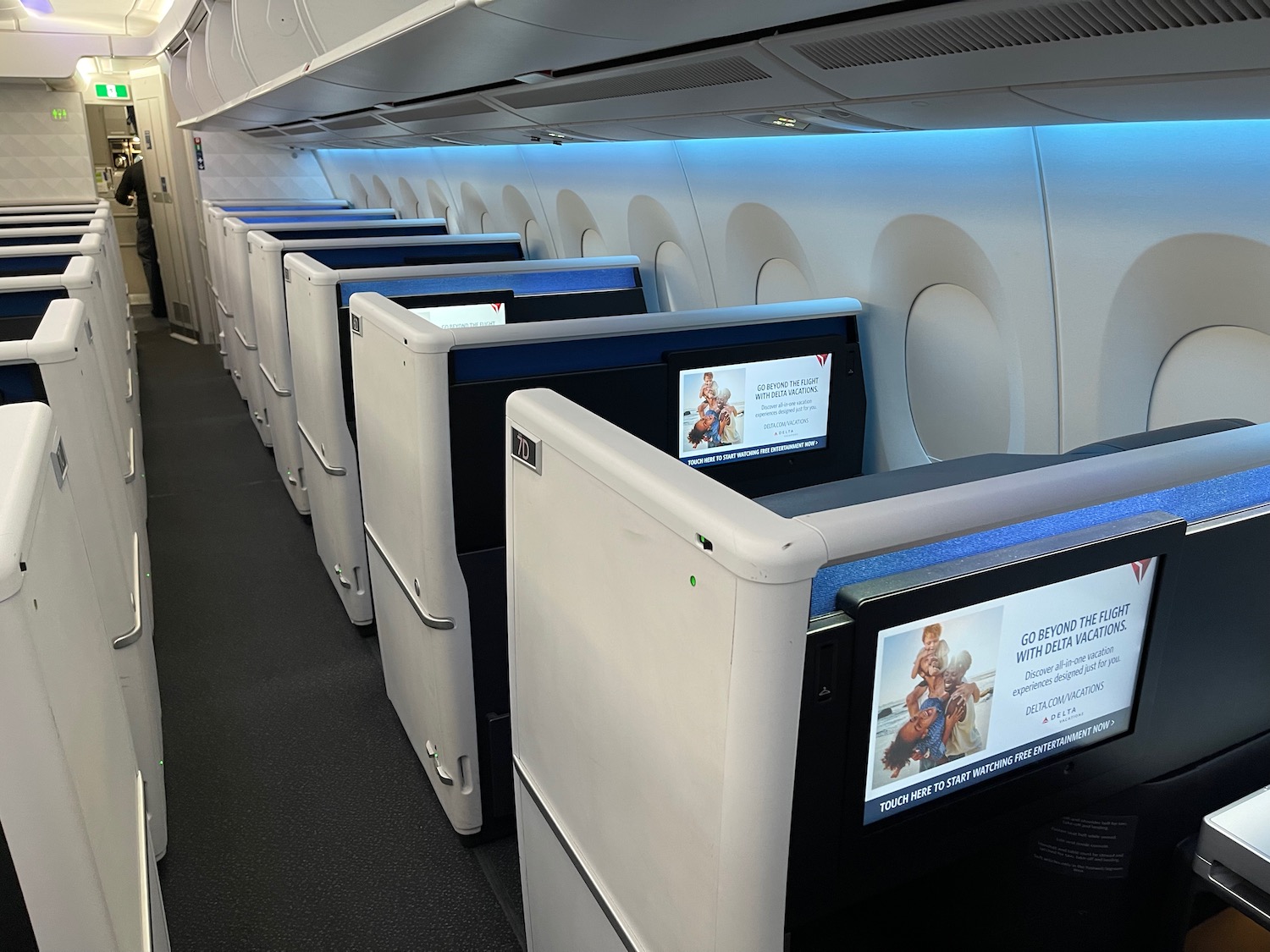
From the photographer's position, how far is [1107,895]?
161 cm

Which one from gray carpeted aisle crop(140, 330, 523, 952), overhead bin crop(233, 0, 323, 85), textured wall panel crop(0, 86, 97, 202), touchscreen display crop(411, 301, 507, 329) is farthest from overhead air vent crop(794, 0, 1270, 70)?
textured wall panel crop(0, 86, 97, 202)

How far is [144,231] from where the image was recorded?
11.7 metres

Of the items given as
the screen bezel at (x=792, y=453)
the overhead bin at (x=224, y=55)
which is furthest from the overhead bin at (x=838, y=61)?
the overhead bin at (x=224, y=55)

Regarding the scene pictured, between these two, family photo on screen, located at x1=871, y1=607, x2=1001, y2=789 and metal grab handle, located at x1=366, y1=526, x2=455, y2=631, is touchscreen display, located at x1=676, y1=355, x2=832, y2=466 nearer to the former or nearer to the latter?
metal grab handle, located at x1=366, y1=526, x2=455, y2=631

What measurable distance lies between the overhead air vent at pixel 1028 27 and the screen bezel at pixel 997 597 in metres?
0.70

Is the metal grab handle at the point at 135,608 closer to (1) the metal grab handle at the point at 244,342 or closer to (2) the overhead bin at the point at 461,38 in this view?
(2) the overhead bin at the point at 461,38

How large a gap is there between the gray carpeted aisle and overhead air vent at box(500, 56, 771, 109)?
2.27 meters

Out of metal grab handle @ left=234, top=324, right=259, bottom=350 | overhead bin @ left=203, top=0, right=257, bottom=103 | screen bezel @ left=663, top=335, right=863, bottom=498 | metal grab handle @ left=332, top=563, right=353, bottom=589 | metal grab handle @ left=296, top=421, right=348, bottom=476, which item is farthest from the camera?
metal grab handle @ left=234, top=324, right=259, bottom=350

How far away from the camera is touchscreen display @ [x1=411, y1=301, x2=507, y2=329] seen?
359 centimetres

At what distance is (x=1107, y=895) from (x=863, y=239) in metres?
2.27

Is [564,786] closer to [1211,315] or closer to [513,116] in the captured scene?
[1211,315]

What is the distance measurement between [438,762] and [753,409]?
1485 millimetres

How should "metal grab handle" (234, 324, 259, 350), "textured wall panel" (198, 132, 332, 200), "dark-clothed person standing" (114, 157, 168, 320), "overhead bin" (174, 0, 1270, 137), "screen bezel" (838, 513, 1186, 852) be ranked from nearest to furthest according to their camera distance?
"screen bezel" (838, 513, 1186, 852) → "overhead bin" (174, 0, 1270, 137) → "metal grab handle" (234, 324, 259, 350) → "textured wall panel" (198, 132, 332, 200) → "dark-clothed person standing" (114, 157, 168, 320)

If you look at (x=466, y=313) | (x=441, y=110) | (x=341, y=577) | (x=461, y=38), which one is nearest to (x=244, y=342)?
(x=341, y=577)
